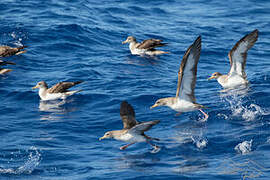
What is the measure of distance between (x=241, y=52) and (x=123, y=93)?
4.02 m

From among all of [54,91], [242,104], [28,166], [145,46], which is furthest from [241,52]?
[28,166]

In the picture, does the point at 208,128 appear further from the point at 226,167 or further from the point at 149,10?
the point at 149,10

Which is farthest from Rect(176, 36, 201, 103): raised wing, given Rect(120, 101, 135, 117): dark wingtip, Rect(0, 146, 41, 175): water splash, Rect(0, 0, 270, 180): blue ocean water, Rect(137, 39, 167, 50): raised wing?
Rect(137, 39, 167, 50): raised wing

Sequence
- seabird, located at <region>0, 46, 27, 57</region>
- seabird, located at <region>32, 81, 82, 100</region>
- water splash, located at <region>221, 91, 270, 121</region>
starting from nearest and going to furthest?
water splash, located at <region>221, 91, 270, 121</region>, seabird, located at <region>32, 81, 82, 100</region>, seabird, located at <region>0, 46, 27, 57</region>

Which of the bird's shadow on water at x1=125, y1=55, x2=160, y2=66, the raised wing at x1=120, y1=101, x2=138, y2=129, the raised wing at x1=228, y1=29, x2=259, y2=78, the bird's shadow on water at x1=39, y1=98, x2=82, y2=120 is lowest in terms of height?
the raised wing at x1=120, y1=101, x2=138, y2=129

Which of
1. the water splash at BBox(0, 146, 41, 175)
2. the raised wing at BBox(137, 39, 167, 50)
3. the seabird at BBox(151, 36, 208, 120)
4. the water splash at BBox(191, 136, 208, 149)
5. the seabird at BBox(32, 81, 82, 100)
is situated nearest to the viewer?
the water splash at BBox(0, 146, 41, 175)

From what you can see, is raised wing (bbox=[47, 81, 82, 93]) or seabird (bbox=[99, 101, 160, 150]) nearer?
seabird (bbox=[99, 101, 160, 150])

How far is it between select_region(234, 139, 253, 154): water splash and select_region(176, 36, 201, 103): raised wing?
1.77 meters

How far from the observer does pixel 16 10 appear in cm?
2355

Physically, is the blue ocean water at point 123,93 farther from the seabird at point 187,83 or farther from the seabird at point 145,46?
the seabird at point 187,83

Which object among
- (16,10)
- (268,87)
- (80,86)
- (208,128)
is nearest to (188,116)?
(208,128)

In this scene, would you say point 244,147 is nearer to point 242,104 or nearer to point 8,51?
point 242,104

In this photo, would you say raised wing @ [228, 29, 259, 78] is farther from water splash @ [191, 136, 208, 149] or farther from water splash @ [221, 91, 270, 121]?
water splash @ [191, 136, 208, 149]

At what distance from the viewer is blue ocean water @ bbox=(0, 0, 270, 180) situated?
961 centimetres
